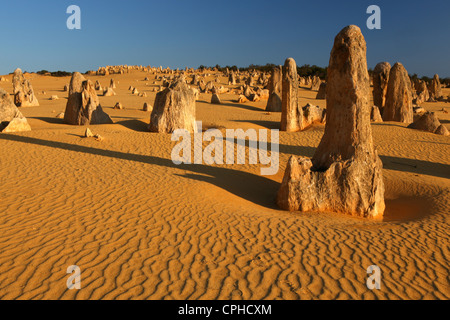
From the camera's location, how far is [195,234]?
20.3ft

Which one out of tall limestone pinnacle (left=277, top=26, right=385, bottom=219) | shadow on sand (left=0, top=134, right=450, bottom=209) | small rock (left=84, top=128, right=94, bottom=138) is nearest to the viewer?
tall limestone pinnacle (left=277, top=26, right=385, bottom=219)

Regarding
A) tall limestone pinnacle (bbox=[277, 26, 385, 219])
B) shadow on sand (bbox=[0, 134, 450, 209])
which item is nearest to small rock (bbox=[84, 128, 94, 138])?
shadow on sand (bbox=[0, 134, 450, 209])

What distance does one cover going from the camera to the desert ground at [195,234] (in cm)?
460

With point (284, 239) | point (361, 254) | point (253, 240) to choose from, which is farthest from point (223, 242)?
point (361, 254)

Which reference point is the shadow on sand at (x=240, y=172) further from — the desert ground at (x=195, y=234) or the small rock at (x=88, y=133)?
the small rock at (x=88, y=133)

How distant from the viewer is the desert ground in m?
4.60

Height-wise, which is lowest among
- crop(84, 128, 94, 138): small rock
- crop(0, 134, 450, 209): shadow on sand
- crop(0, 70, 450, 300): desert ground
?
crop(0, 70, 450, 300): desert ground

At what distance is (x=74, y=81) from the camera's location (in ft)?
62.4

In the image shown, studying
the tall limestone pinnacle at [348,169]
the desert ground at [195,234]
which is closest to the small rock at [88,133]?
the desert ground at [195,234]

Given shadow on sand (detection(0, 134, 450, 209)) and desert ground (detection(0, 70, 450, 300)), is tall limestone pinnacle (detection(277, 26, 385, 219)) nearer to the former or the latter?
desert ground (detection(0, 70, 450, 300))

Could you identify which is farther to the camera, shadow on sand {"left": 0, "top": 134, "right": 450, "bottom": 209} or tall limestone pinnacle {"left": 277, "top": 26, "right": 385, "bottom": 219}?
shadow on sand {"left": 0, "top": 134, "right": 450, "bottom": 209}

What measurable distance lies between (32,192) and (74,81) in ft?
42.4

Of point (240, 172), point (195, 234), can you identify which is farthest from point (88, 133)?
point (195, 234)

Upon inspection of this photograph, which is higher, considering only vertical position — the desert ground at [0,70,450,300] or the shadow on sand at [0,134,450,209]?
the shadow on sand at [0,134,450,209]
